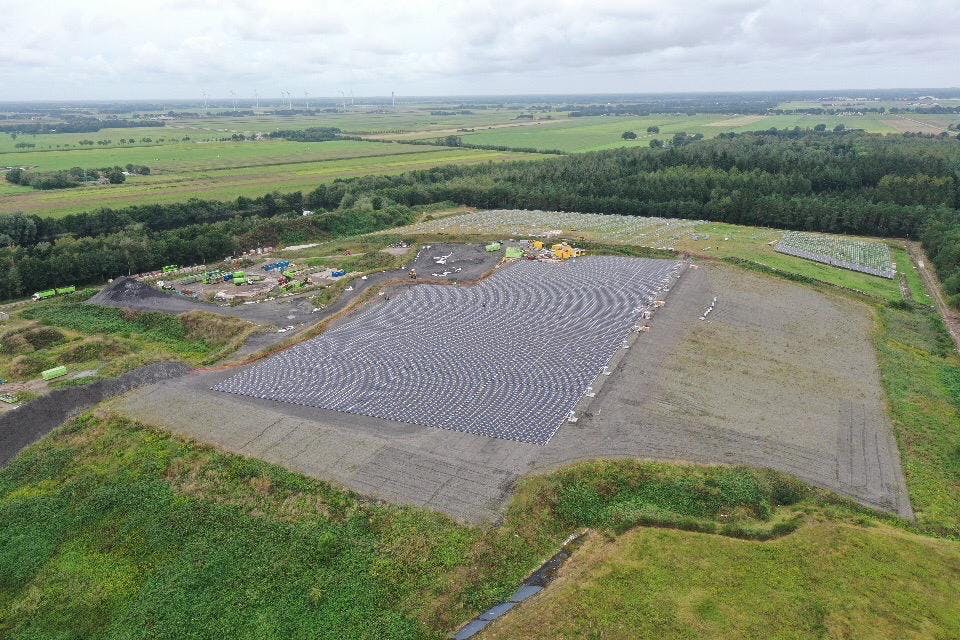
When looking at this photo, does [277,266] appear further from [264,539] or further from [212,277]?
[264,539]

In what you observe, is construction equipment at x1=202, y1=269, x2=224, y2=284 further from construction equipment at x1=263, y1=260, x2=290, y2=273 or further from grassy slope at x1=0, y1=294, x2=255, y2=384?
grassy slope at x1=0, y1=294, x2=255, y2=384

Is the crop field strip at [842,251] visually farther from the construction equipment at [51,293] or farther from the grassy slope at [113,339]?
the construction equipment at [51,293]

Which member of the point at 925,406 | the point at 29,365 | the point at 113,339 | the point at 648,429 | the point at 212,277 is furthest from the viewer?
the point at 212,277

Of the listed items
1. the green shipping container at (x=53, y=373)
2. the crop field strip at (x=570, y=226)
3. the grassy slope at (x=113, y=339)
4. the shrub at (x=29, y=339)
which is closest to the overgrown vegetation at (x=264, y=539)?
the green shipping container at (x=53, y=373)

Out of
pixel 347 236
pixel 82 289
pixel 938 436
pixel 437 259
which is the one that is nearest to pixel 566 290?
pixel 437 259

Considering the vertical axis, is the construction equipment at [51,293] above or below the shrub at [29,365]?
above

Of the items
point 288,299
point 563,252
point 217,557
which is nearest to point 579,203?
point 563,252

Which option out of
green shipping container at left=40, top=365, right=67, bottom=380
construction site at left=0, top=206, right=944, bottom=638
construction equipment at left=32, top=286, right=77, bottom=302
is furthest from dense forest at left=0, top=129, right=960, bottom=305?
green shipping container at left=40, top=365, right=67, bottom=380
